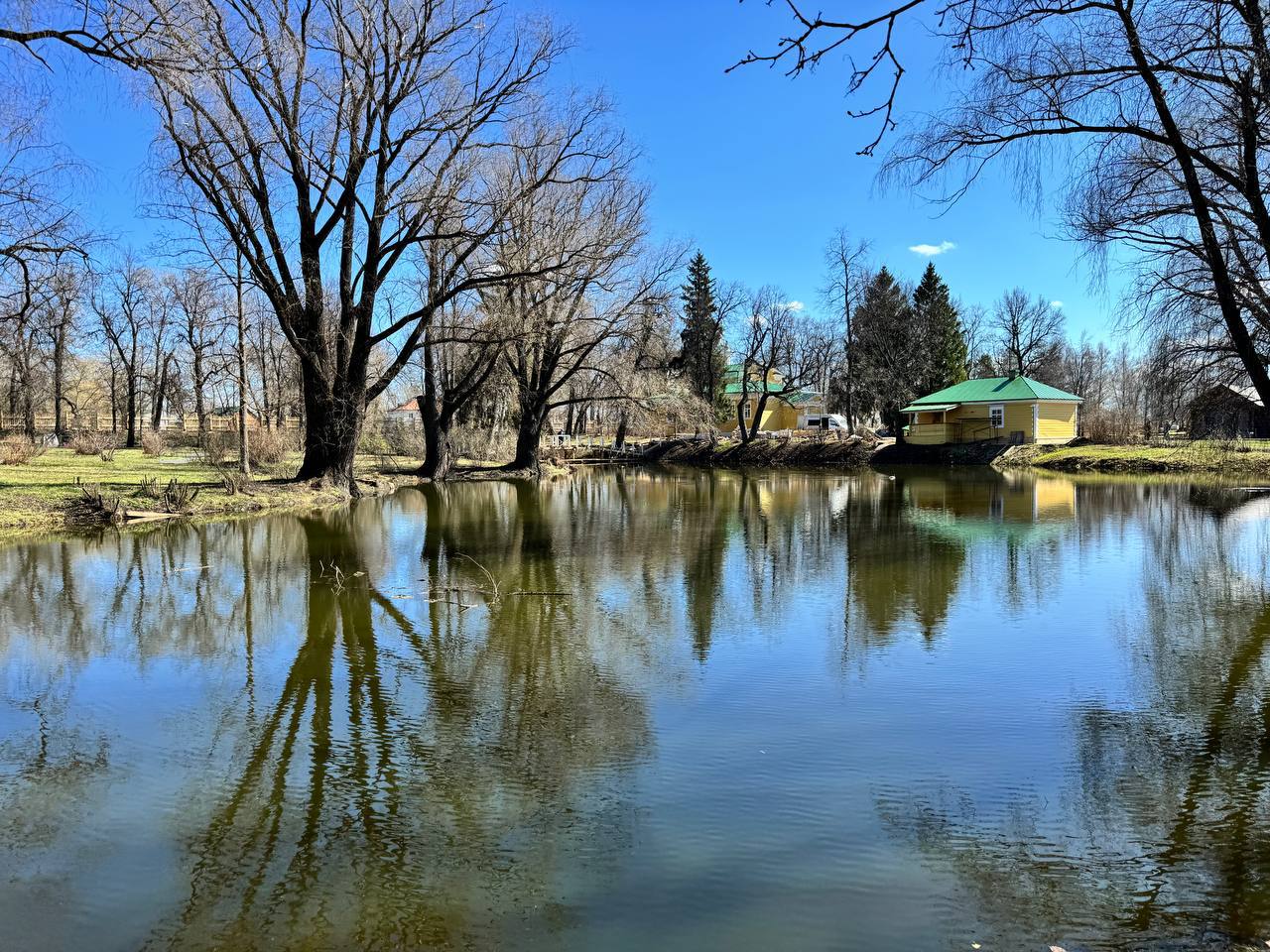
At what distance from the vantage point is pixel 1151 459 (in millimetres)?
36594

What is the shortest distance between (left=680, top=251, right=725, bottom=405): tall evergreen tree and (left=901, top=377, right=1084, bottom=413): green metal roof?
1329 centimetres

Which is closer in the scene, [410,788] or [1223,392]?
[410,788]

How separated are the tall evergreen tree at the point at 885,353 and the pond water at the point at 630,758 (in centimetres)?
4198

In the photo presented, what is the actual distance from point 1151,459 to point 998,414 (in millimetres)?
9260

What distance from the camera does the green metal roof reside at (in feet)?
144

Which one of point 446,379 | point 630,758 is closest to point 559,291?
point 446,379

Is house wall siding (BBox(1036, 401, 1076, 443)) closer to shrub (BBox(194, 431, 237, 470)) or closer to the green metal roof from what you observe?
the green metal roof

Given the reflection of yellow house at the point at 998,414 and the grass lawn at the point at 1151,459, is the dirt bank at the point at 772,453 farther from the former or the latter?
Answer: the grass lawn at the point at 1151,459

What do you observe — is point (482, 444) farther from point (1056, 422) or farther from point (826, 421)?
point (1056, 422)

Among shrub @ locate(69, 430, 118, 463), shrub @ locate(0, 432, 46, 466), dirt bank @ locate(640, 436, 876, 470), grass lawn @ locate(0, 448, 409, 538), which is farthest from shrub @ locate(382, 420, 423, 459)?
dirt bank @ locate(640, 436, 876, 470)

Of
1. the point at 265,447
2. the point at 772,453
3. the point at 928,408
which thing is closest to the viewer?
the point at 265,447

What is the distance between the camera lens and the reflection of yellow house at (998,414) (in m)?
43.8

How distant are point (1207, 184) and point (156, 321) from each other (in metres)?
55.8

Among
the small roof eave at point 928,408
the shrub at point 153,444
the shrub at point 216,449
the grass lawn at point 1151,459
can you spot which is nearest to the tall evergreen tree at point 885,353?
the small roof eave at point 928,408
